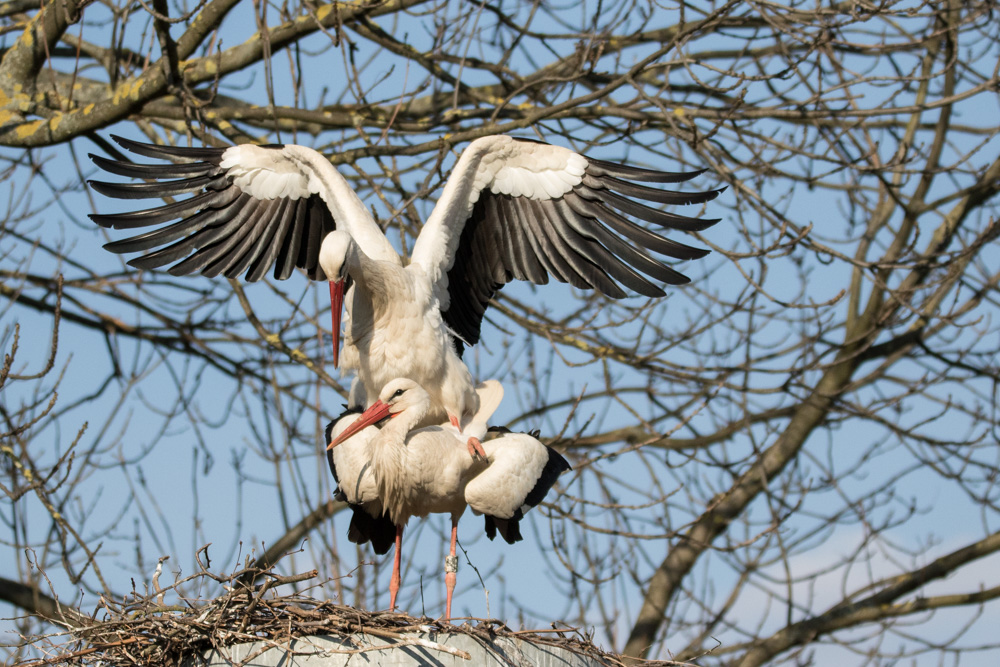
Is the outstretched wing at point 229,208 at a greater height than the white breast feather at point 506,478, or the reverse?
the outstretched wing at point 229,208

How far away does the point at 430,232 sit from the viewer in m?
5.96

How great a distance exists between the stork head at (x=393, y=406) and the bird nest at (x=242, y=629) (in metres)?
0.90

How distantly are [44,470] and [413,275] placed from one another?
9.46 feet

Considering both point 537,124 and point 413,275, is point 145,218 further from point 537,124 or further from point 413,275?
point 537,124

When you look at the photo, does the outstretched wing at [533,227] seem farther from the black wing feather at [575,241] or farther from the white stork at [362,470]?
the white stork at [362,470]

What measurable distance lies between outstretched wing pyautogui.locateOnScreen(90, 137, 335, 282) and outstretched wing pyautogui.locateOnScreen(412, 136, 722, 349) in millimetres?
704

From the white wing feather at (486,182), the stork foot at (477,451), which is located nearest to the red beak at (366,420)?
the stork foot at (477,451)

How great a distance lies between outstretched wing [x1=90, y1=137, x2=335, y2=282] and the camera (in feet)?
19.2

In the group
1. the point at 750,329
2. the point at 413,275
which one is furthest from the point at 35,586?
the point at 750,329

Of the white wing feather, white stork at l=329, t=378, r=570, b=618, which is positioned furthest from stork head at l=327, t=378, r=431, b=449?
the white wing feather

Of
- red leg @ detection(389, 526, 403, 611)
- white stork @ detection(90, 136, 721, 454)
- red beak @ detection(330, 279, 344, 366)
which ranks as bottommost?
red leg @ detection(389, 526, 403, 611)

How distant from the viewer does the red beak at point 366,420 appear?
520 cm

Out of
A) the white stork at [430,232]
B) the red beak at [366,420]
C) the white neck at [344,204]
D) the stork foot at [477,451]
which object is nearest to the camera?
the stork foot at [477,451]

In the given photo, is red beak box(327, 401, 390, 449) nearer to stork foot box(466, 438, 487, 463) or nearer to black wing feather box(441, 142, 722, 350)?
stork foot box(466, 438, 487, 463)
